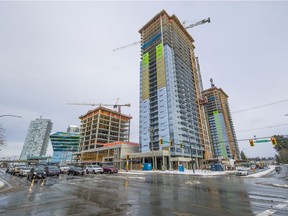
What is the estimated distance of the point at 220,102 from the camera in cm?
16338

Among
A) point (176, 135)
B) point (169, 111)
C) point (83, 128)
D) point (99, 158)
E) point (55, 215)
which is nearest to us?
point (55, 215)

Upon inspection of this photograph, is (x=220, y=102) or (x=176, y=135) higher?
(x=220, y=102)

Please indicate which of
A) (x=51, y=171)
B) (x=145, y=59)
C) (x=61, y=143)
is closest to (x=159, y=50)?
(x=145, y=59)

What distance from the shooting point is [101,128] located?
109562mm

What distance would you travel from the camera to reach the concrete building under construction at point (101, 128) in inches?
4240

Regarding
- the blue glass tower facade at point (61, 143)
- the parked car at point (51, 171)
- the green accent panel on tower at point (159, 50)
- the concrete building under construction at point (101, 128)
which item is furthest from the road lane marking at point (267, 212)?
the blue glass tower facade at point (61, 143)

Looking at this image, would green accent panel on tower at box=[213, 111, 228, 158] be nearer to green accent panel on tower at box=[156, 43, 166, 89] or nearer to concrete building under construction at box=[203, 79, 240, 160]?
concrete building under construction at box=[203, 79, 240, 160]

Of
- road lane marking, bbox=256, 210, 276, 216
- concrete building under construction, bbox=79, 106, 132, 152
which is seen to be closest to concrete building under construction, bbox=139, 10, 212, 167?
concrete building under construction, bbox=79, 106, 132, 152

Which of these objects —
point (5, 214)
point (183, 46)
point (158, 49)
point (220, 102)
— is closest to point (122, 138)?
point (158, 49)

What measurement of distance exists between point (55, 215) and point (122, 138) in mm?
118752

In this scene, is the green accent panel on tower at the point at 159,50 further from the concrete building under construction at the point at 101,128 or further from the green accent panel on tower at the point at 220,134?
the green accent panel on tower at the point at 220,134

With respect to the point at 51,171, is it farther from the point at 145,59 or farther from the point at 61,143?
the point at 61,143

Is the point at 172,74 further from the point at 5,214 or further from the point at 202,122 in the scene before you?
the point at 5,214

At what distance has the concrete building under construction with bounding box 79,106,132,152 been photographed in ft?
353
